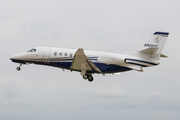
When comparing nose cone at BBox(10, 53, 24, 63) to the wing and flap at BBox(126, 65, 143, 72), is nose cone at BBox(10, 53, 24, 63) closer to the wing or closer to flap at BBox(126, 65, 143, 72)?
the wing

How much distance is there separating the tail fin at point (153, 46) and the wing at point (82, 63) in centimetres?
498

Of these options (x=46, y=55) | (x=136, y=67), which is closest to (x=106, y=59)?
(x=136, y=67)

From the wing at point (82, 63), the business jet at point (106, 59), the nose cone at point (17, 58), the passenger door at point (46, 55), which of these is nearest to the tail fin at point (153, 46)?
the business jet at point (106, 59)

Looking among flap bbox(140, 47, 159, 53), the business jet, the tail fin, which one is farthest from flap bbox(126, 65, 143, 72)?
flap bbox(140, 47, 159, 53)

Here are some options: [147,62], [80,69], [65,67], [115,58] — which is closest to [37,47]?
[65,67]

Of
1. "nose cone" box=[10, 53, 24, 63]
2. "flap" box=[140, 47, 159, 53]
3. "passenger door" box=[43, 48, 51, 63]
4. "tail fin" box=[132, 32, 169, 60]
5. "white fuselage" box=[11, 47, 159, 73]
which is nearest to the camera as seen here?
"flap" box=[140, 47, 159, 53]

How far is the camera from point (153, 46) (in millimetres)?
34656

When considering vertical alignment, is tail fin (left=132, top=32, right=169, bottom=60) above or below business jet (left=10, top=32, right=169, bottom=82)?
above

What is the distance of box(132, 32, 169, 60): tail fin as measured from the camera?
112ft

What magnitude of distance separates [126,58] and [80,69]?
523cm

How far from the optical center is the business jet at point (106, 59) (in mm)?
34219

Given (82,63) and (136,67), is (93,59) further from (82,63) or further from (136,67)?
(136,67)

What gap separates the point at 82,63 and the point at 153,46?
26.5 ft

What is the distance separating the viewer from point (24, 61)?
38750mm
